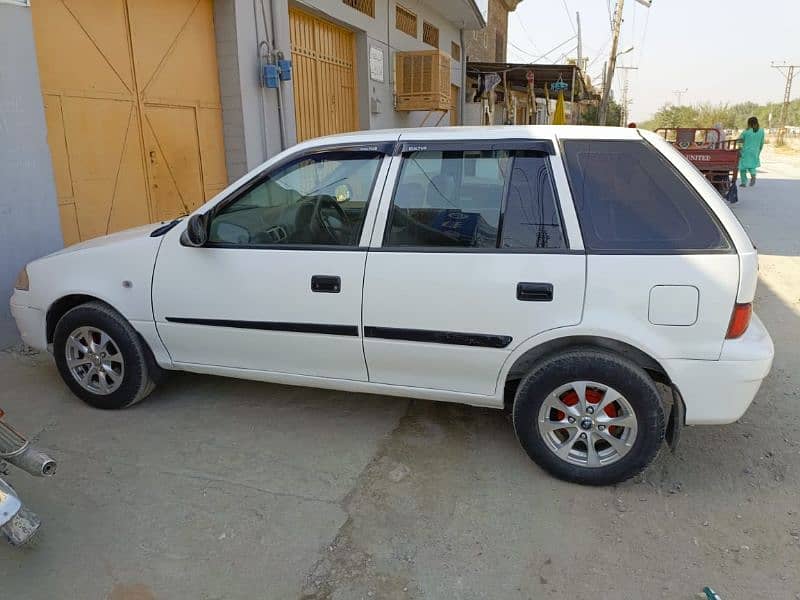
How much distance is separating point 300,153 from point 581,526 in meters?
2.42

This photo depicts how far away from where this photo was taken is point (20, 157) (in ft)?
15.8

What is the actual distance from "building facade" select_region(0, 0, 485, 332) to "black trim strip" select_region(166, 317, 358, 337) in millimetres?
2322

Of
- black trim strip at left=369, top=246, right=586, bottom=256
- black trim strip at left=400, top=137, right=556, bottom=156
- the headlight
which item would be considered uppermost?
black trim strip at left=400, top=137, right=556, bottom=156

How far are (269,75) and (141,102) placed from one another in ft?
6.02

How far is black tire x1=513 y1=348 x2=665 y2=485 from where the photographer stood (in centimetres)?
287

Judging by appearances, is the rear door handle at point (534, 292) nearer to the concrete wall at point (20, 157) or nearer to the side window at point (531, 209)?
the side window at point (531, 209)

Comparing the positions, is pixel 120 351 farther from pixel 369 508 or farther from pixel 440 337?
pixel 440 337

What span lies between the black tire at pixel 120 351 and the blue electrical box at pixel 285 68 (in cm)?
500

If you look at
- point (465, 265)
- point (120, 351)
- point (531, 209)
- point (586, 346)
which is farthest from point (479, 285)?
point (120, 351)

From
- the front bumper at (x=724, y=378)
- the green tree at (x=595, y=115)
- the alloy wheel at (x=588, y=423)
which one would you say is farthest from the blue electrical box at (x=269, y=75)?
the green tree at (x=595, y=115)

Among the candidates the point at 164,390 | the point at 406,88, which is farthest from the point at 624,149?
the point at 406,88

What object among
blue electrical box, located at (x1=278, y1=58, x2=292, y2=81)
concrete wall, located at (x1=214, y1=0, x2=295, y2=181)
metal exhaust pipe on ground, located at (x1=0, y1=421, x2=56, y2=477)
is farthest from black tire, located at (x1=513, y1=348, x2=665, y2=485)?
blue electrical box, located at (x1=278, y1=58, x2=292, y2=81)

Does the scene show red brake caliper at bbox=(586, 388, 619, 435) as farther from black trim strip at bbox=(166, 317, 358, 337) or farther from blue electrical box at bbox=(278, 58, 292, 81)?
blue electrical box at bbox=(278, 58, 292, 81)

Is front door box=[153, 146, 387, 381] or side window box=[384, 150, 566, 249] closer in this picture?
side window box=[384, 150, 566, 249]
